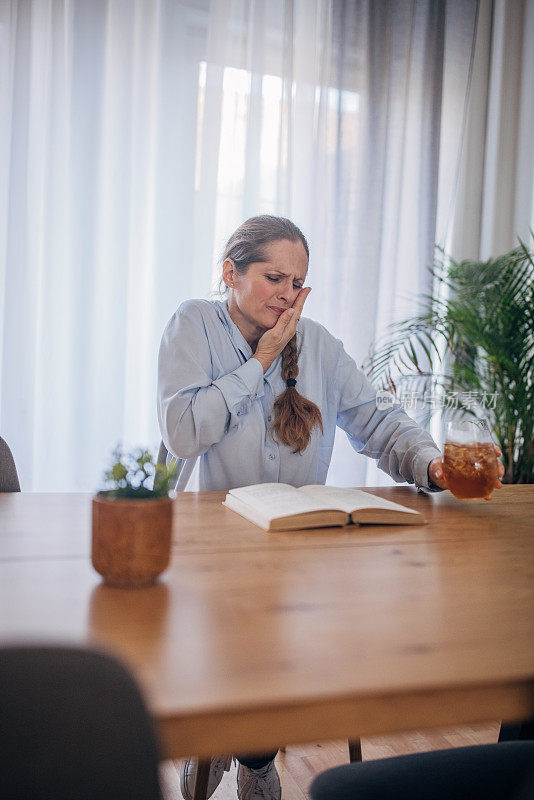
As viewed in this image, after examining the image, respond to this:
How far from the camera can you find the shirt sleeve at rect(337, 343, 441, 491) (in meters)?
1.55

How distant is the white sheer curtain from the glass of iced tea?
1.75 meters

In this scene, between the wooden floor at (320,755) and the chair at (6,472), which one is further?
the wooden floor at (320,755)

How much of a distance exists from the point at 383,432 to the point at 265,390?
31cm

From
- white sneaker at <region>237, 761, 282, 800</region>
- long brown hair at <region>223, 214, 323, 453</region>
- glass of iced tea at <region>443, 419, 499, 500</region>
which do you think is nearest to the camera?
glass of iced tea at <region>443, 419, 499, 500</region>

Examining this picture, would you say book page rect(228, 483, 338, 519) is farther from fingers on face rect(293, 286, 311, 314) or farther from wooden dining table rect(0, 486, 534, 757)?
fingers on face rect(293, 286, 311, 314)

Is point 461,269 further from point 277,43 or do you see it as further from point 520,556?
point 520,556

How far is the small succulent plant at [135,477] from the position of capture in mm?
825

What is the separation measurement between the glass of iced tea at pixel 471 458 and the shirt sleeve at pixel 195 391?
515 millimetres

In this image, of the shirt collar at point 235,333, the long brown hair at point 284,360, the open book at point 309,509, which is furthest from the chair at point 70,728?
the shirt collar at point 235,333

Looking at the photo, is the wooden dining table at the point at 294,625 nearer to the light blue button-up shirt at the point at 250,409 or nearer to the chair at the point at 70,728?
the chair at the point at 70,728

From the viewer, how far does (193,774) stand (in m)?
1.46

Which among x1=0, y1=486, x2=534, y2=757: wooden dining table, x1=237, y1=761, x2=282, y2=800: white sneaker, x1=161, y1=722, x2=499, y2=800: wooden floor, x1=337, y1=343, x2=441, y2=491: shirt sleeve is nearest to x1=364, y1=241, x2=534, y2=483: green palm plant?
x1=337, y1=343, x2=441, y2=491: shirt sleeve

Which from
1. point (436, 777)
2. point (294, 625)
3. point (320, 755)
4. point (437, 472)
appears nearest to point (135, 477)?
point (294, 625)

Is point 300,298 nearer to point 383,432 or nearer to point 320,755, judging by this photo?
point 383,432
